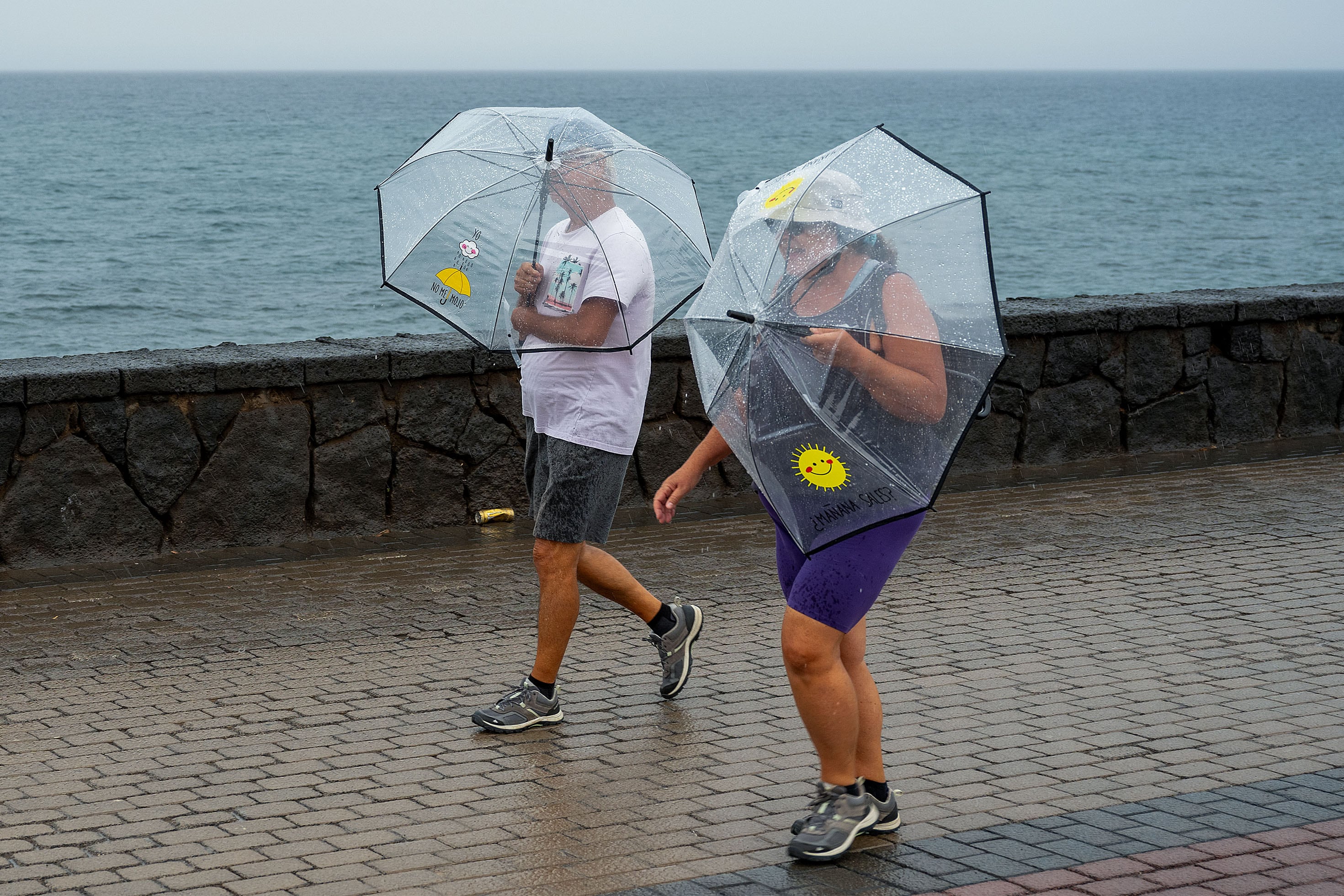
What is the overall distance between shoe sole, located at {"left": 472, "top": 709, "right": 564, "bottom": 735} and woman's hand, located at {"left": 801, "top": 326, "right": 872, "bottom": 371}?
1.82 m

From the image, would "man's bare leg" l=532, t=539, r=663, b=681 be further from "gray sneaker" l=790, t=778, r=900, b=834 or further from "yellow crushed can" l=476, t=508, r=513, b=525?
"yellow crushed can" l=476, t=508, r=513, b=525

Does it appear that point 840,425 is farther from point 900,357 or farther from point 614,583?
point 614,583

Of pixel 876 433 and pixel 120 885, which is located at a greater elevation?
pixel 876 433

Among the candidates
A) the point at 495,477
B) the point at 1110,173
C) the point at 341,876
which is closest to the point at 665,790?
the point at 341,876

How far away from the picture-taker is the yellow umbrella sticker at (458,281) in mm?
4703

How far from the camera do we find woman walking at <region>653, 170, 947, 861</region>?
3.41 meters

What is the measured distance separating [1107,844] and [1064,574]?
2.78m

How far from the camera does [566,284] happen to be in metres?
4.52

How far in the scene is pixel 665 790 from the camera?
165 inches

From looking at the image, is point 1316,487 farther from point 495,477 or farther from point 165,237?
point 165,237

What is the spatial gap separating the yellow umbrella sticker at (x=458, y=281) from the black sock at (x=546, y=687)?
123 centimetres

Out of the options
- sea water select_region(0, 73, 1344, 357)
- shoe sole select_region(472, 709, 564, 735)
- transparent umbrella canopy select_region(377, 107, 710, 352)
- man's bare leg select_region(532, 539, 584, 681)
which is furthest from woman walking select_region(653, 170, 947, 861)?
sea water select_region(0, 73, 1344, 357)

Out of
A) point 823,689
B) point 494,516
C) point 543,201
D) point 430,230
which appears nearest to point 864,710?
point 823,689

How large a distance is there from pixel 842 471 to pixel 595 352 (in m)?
1.30
